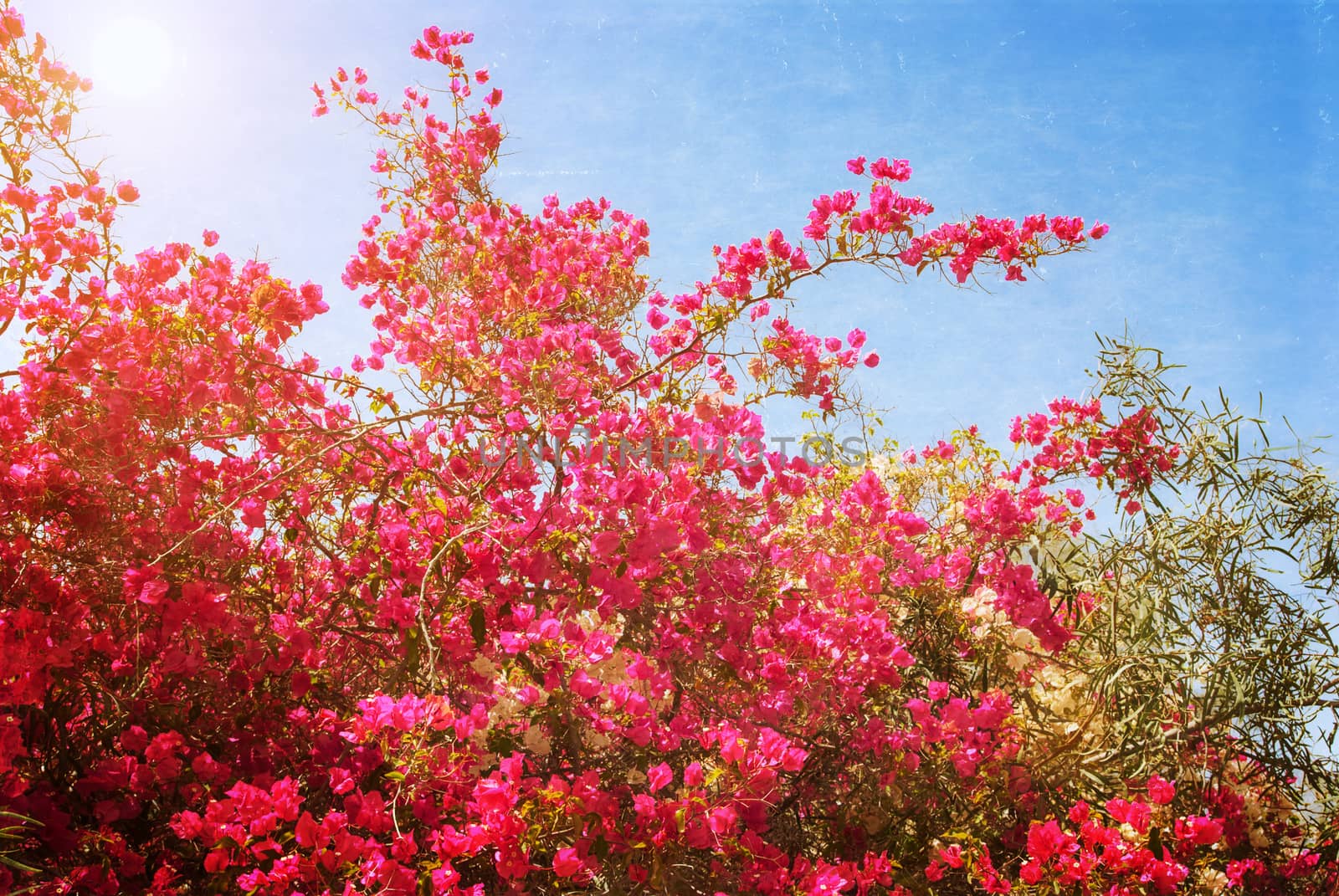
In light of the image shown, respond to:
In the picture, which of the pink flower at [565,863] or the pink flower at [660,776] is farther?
the pink flower at [660,776]

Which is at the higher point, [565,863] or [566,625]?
[566,625]

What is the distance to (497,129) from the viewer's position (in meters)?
4.52

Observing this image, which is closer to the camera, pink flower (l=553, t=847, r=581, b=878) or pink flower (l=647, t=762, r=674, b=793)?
pink flower (l=553, t=847, r=581, b=878)

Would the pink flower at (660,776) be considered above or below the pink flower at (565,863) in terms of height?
above

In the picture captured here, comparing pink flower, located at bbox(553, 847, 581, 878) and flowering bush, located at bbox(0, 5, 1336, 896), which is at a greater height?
flowering bush, located at bbox(0, 5, 1336, 896)

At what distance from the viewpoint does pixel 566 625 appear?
2922 mm

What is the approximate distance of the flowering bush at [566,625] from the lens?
2701mm

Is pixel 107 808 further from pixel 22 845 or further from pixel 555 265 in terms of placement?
pixel 555 265

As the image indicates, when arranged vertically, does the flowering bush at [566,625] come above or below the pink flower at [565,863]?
above

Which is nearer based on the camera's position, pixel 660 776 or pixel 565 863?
pixel 565 863

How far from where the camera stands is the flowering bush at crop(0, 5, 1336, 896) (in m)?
2.70

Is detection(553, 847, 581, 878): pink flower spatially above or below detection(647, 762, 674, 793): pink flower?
below

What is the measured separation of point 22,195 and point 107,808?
1.98 metres

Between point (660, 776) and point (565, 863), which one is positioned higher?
point (660, 776)
